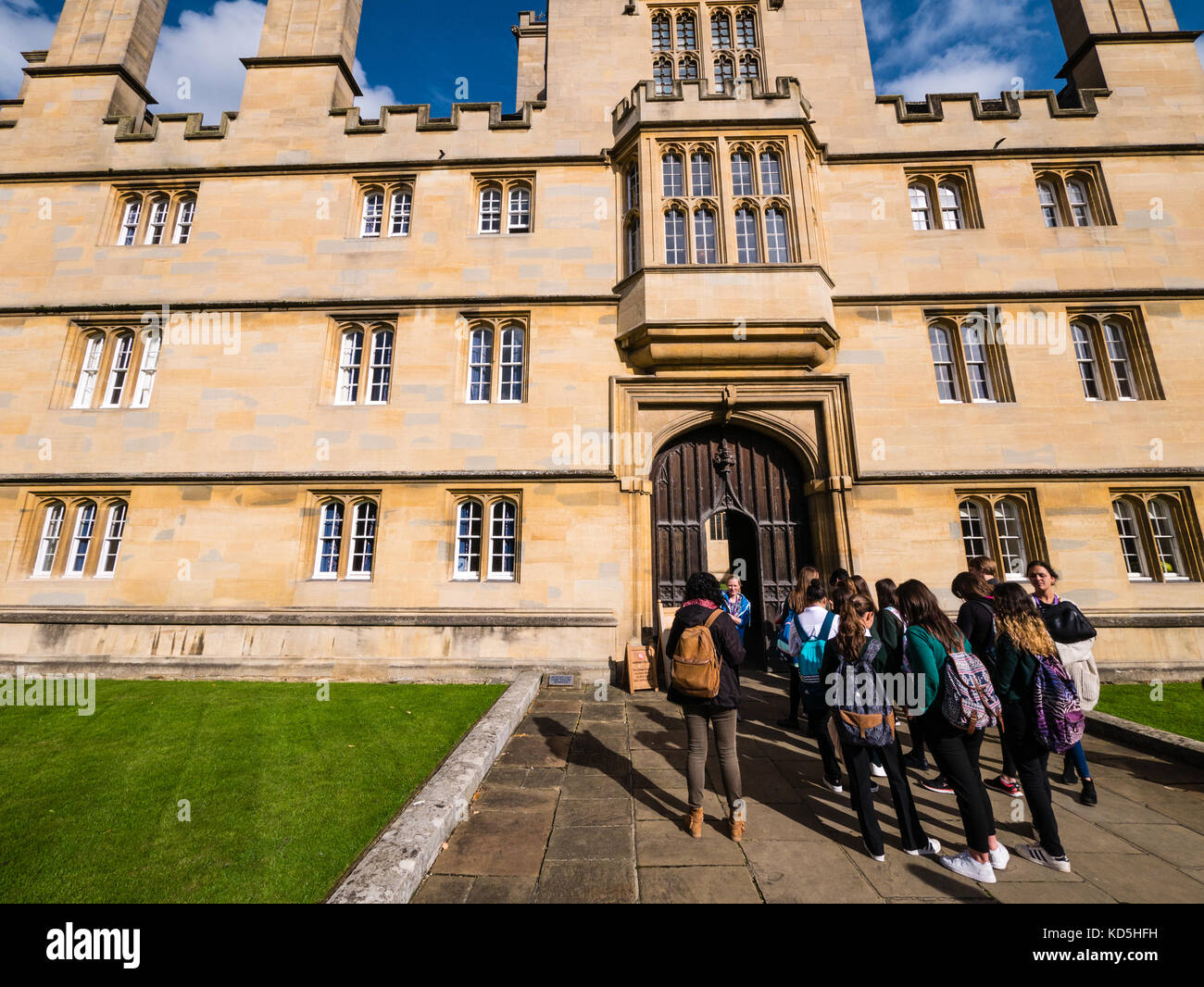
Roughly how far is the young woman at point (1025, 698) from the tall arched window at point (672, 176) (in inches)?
403

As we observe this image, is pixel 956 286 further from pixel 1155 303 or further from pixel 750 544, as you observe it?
pixel 750 544

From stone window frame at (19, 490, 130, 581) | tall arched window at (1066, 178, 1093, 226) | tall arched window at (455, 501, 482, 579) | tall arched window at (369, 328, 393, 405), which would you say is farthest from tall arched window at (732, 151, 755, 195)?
stone window frame at (19, 490, 130, 581)

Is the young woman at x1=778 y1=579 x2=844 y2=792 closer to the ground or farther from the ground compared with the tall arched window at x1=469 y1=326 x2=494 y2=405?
closer to the ground

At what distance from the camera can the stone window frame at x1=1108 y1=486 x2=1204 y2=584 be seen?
9492 mm

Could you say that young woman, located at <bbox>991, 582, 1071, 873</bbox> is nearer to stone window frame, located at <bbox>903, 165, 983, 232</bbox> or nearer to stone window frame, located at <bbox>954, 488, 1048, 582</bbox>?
stone window frame, located at <bbox>954, 488, 1048, 582</bbox>

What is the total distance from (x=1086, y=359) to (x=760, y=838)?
1250 centimetres

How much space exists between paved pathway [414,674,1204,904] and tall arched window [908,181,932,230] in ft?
35.2

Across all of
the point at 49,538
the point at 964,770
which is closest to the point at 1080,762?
the point at 964,770

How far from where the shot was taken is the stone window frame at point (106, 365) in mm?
10938

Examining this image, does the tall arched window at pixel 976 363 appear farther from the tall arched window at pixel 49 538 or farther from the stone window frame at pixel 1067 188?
the tall arched window at pixel 49 538

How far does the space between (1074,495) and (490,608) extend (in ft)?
37.7

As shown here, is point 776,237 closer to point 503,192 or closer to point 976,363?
point 976,363
